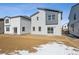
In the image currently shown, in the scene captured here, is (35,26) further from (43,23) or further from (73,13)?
(73,13)

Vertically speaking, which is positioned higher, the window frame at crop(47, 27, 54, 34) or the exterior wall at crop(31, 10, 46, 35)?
the exterior wall at crop(31, 10, 46, 35)

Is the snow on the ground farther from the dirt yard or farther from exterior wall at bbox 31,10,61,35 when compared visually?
exterior wall at bbox 31,10,61,35

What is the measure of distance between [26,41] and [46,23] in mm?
366

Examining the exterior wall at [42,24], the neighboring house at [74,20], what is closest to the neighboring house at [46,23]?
the exterior wall at [42,24]

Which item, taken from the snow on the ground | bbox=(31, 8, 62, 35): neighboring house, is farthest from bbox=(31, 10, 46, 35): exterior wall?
the snow on the ground

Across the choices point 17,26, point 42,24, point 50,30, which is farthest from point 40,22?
point 17,26

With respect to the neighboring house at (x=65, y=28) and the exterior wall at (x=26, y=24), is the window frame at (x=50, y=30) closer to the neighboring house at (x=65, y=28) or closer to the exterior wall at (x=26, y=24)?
the neighboring house at (x=65, y=28)

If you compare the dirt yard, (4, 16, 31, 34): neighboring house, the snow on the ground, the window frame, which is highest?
(4, 16, 31, 34): neighboring house

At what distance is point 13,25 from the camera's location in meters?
3.55

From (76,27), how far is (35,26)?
55 centimetres

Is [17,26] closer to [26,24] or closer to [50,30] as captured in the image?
[26,24]

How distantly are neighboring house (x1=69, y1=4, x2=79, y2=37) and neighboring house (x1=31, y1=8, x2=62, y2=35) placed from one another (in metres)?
0.15

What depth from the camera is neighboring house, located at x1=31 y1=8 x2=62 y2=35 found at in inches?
138
